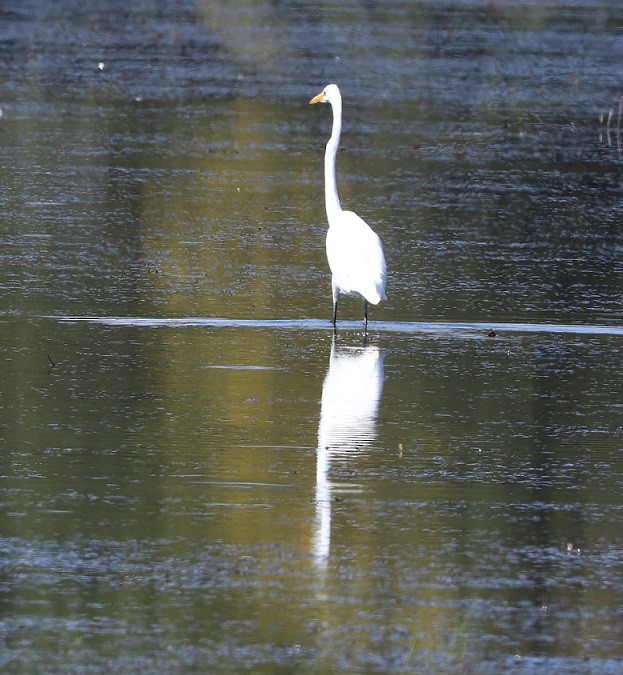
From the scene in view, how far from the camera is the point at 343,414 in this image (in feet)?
28.7

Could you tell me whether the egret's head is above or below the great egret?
above

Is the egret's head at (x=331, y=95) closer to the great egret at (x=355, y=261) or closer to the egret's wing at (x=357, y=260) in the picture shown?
the great egret at (x=355, y=261)

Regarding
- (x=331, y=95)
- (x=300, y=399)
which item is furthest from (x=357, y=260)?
(x=331, y=95)

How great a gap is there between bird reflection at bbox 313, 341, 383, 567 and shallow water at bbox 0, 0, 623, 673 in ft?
0.08

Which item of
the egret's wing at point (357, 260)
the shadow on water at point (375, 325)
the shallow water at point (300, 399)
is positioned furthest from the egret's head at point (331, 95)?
the shadow on water at point (375, 325)

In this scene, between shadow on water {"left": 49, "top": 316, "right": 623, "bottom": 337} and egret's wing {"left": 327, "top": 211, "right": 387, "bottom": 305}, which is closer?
shadow on water {"left": 49, "top": 316, "right": 623, "bottom": 337}

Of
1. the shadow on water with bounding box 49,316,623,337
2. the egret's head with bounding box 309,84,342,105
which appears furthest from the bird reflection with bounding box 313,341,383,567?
the egret's head with bounding box 309,84,342,105

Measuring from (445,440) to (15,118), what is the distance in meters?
14.3

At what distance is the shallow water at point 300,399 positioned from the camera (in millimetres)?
5691

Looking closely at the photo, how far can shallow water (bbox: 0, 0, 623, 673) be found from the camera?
5.69 metres

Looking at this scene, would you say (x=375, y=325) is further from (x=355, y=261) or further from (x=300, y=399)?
(x=300, y=399)

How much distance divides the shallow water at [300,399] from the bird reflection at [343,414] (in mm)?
23

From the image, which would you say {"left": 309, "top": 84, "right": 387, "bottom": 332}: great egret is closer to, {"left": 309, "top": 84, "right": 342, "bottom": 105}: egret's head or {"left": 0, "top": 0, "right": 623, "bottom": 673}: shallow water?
{"left": 0, "top": 0, "right": 623, "bottom": 673}: shallow water

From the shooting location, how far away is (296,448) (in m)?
7.93
